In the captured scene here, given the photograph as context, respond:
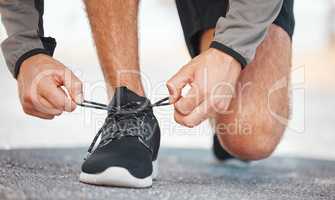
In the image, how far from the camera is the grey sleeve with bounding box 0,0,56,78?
1142 mm

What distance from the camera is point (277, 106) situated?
141cm

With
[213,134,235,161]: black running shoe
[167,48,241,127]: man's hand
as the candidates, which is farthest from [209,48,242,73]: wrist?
[213,134,235,161]: black running shoe

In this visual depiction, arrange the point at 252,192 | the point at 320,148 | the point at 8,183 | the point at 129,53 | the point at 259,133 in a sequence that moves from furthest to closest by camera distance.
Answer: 1. the point at 320,148
2. the point at 259,133
3. the point at 129,53
4. the point at 252,192
5. the point at 8,183

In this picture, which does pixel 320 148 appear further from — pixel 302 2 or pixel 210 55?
pixel 302 2

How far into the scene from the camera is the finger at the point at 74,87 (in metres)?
1.02

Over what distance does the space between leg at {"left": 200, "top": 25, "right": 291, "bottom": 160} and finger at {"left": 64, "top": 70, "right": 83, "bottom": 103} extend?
49 cm

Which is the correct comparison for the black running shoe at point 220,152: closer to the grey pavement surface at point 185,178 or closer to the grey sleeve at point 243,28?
the grey pavement surface at point 185,178

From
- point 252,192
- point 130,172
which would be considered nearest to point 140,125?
point 130,172

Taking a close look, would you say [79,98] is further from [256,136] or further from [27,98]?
[256,136]

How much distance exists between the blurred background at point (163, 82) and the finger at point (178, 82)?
42 cm

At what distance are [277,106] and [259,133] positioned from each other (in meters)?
0.08

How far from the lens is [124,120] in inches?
42.5

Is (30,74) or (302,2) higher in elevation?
(302,2)

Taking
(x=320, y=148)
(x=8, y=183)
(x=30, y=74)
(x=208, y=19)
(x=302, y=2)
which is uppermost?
(x=302, y=2)
